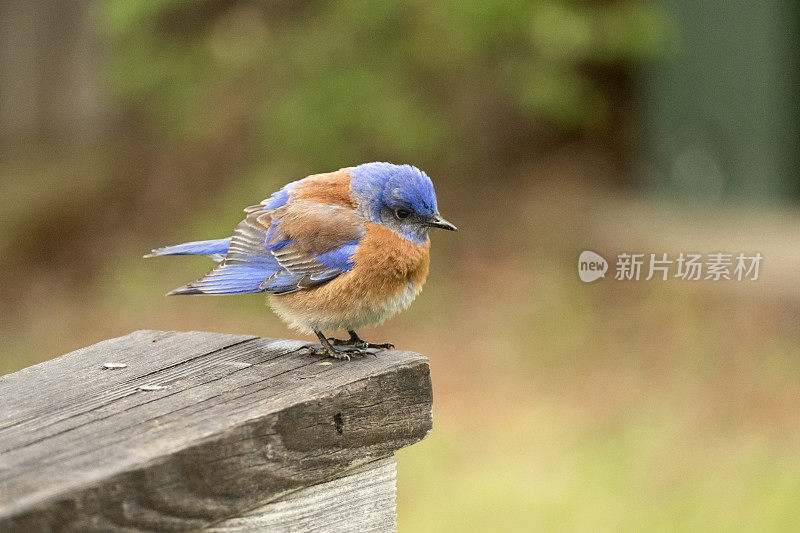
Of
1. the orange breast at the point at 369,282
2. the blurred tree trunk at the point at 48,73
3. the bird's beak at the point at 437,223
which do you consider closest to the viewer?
the orange breast at the point at 369,282

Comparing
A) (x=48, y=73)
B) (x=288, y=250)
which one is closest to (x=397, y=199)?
(x=288, y=250)

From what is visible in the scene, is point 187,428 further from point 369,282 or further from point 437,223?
point 437,223

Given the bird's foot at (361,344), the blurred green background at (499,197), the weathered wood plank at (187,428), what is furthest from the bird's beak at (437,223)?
the blurred green background at (499,197)

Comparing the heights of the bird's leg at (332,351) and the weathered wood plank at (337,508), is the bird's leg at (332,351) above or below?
above

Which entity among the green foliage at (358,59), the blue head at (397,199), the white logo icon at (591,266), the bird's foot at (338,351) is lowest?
the white logo icon at (591,266)

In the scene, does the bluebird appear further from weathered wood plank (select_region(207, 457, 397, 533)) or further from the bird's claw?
weathered wood plank (select_region(207, 457, 397, 533))

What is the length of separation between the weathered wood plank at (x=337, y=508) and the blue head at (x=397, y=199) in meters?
1.20

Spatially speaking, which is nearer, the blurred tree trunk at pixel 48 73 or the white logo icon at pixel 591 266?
the white logo icon at pixel 591 266

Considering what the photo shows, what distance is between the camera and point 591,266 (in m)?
8.11

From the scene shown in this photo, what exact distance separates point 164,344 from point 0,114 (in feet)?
29.6

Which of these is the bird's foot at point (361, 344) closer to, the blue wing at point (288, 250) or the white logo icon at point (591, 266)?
the blue wing at point (288, 250)

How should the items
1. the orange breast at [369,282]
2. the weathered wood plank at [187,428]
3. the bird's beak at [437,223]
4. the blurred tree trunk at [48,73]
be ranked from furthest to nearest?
1. the blurred tree trunk at [48,73]
2. the bird's beak at [437,223]
3. the orange breast at [369,282]
4. the weathered wood plank at [187,428]

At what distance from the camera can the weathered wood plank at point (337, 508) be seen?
2139 mm

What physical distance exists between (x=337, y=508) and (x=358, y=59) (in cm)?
659
